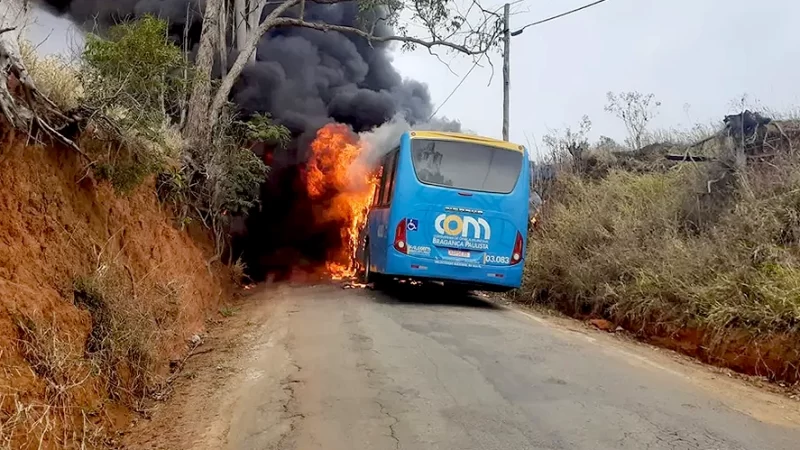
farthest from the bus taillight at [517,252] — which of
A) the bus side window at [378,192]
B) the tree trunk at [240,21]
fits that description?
the tree trunk at [240,21]

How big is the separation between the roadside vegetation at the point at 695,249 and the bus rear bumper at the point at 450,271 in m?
1.21

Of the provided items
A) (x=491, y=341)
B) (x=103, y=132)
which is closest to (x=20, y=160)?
(x=103, y=132)

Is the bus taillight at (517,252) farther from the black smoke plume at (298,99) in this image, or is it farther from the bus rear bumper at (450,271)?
the black smoke plume at (298,99)

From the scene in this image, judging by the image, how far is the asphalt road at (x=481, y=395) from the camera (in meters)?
4.62

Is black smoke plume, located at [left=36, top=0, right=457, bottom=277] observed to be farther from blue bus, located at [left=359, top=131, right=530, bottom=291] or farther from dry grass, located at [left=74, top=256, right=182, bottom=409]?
dry grass, located at [left=74, top=256, right=182, bottom=409]

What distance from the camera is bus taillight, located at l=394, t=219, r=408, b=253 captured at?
10.9m

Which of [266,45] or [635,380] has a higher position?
[266,45]

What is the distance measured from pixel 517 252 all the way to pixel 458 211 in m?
1.26

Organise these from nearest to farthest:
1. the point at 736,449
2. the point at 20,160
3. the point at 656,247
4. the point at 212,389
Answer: the point at 736,449, the point at 20,160, the point at 212,389, the point at 656,247

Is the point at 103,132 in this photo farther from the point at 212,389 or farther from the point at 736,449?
the point at 736,449

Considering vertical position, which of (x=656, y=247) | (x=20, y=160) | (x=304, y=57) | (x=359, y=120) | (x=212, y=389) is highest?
(x=304, y=57)

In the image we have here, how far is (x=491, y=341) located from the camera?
25.4ft

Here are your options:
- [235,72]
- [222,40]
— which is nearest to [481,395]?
[235,72]

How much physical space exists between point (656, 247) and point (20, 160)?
28.2ft
